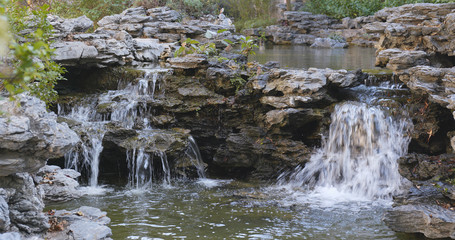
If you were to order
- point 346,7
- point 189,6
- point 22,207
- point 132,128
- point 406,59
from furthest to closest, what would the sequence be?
1. point 346,7
2. point 189,6
3. point 132,128
4. point 406,59
5. point 22,207

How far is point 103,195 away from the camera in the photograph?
8.83 meters

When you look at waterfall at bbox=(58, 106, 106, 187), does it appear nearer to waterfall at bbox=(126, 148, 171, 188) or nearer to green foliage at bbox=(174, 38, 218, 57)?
waterfall at bbox=(126, 148, 171, 188)

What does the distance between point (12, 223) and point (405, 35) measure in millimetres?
8776

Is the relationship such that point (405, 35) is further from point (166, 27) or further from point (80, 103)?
point (166, 27)

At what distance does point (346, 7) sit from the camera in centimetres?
2831

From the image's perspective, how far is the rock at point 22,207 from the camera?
4762 millimetres

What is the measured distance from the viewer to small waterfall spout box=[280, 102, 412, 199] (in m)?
9.17

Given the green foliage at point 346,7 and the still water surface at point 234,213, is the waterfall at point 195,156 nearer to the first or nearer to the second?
the still water surface at point 234,213

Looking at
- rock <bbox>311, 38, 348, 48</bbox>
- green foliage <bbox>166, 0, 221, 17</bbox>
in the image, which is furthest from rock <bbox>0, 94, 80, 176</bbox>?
rock <bbox>311, 38, 348, 48</bbox>

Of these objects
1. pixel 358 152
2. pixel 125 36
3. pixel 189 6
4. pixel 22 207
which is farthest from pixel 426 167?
pixel 189 6

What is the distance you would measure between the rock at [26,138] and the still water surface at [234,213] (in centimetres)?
231

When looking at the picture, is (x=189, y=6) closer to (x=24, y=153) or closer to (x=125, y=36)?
(x=125, y=36)

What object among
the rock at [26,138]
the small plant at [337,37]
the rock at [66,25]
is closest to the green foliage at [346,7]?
the small plant at [337,37]

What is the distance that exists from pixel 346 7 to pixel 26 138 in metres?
26.9
